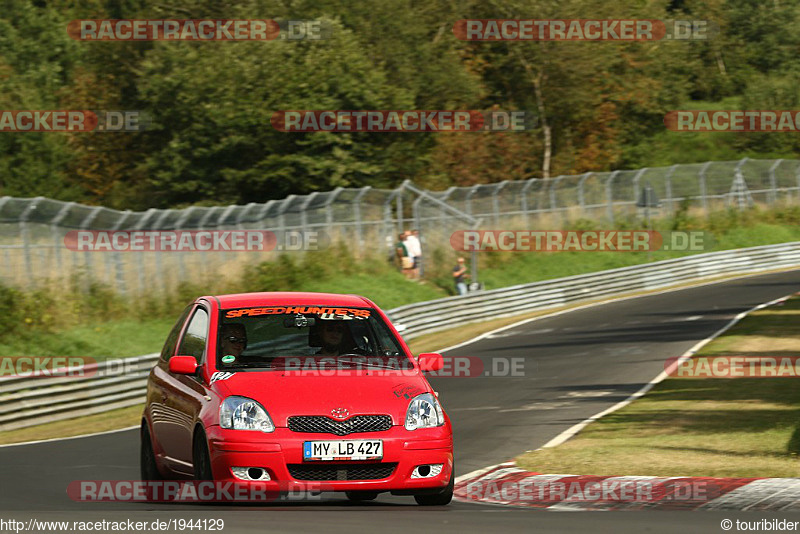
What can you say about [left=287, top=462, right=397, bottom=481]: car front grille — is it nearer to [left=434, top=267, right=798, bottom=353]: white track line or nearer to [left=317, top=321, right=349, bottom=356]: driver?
[left=317, top=321, right=349, bottom=356]: driver

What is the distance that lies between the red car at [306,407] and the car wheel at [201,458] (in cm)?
1

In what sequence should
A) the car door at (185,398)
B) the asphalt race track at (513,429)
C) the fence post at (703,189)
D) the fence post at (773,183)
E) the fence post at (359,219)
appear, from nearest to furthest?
the asphalt race track at (513,429), the car door at (185,398), the fence post at (359,219), the fence post at (703,189), the fence post at (773,183)

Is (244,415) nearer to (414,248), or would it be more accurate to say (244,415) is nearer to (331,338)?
(331,338)

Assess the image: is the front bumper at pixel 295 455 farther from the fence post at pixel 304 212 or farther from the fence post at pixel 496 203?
the fence post at pixel 496 203

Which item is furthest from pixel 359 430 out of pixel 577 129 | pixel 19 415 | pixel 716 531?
pixel 577 129

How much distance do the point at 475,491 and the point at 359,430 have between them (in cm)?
287

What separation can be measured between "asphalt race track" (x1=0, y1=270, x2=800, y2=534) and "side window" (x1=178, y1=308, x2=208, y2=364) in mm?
1142

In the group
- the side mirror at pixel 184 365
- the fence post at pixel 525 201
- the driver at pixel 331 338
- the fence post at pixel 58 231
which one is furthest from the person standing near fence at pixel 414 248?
the side mirror at pixel 184 365

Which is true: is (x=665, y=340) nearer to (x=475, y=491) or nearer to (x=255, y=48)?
(x=475, y=491)

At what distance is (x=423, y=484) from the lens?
8.29 meters

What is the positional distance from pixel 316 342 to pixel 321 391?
1126mm

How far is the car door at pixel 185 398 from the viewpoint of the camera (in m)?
8.72

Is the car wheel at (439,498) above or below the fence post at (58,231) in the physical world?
below

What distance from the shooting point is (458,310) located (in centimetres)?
3319
